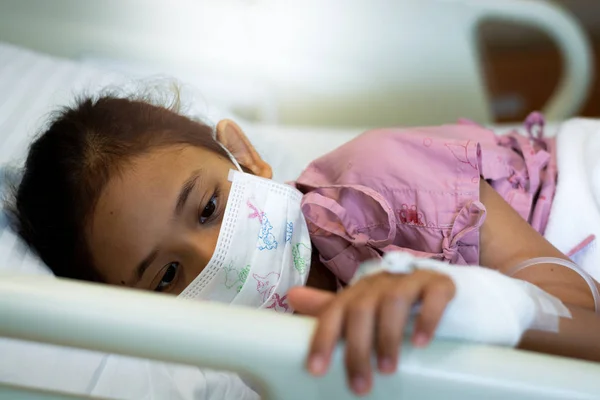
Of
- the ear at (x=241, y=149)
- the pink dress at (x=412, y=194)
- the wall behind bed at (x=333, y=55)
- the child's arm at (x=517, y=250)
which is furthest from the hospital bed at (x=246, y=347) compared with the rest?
the wall behind bed at (x=333, y=55)

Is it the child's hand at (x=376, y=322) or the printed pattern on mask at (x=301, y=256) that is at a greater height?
the child's hand at (x=376, y=322)

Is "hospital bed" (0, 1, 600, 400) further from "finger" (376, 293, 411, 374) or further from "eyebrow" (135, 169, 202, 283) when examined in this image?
"eyebrow" (135, 169, 202, 283)

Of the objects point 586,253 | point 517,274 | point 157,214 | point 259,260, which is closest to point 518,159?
point 586,253

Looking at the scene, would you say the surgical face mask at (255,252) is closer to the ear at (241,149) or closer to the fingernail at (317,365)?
the ear at (241,149)

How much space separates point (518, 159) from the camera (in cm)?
98

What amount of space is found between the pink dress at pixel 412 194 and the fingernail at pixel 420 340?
360mm

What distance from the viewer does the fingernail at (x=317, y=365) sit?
1.36 ft

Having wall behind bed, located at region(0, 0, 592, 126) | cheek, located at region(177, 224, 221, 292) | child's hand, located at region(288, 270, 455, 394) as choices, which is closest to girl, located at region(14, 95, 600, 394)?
cheek, located at region(177, 224, 221, 292)

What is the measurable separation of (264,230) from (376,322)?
0.37m

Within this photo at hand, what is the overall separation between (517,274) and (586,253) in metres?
0.19

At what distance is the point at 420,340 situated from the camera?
16.8 inches

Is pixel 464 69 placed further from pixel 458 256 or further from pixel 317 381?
pixel 317 381

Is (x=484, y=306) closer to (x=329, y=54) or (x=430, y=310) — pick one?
(x=430, y=310)

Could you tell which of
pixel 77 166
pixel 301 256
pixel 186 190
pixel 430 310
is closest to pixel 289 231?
pixel 301 256
